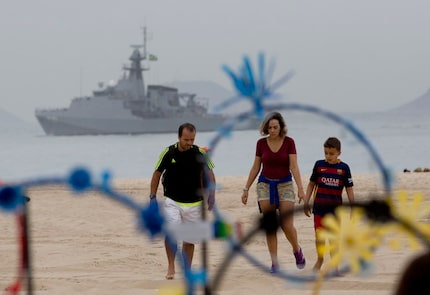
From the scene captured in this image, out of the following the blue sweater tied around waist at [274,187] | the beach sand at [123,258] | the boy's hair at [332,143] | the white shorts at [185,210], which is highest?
the boy's hair at [332,143]

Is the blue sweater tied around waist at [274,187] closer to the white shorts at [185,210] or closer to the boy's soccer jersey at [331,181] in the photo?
the boy's soccer jersey at [331,181]

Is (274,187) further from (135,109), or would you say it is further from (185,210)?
(135,109)

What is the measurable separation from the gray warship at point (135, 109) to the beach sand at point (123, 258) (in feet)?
245

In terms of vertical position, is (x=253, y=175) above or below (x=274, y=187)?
above

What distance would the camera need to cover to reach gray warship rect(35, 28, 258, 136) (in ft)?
297

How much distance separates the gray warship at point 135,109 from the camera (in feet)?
297

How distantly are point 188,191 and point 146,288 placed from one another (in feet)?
3.26

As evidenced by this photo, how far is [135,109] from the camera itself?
9162cm

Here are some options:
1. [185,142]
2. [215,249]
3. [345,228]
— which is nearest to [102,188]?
[345,228]

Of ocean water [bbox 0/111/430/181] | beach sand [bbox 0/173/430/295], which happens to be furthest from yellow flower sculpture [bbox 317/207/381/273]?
ocean water [bbox 0/111/430/181]

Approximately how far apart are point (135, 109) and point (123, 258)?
8325 cm

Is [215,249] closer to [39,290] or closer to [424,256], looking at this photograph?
[39,290]

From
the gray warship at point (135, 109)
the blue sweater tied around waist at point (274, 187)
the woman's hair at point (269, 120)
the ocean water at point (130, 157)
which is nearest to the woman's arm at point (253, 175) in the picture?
the blue sweater tied around waist at point (274, 187)

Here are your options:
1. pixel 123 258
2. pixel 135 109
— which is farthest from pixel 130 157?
pixel 123 258
